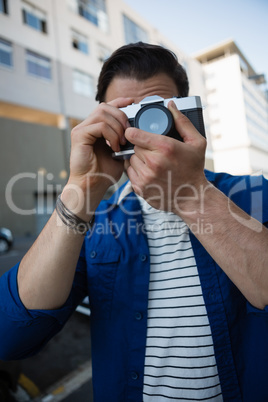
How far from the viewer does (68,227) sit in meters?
0.65

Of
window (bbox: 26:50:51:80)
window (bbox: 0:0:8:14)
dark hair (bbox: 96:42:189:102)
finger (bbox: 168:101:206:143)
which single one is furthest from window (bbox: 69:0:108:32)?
finger (bbox: 168:101:206:143)

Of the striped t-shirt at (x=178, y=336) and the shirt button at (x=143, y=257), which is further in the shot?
the shirt button at (x=143, y=257)

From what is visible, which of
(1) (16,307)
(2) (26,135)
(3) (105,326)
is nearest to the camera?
(1) (16,307)

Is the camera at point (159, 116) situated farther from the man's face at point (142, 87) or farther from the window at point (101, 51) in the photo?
the window at point (101, 51)

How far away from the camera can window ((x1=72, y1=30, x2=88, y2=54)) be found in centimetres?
993

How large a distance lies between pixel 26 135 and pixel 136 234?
9492 millimetres

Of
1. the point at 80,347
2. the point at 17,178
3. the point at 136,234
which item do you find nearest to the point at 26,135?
the point at 17,178

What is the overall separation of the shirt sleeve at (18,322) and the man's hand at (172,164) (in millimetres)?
401

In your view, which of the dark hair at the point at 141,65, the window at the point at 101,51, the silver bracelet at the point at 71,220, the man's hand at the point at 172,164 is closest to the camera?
the man's hand at the point at 172,164

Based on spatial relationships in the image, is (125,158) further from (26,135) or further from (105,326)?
(26,135)

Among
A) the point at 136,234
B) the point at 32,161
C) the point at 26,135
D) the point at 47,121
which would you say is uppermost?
the point at 47,121

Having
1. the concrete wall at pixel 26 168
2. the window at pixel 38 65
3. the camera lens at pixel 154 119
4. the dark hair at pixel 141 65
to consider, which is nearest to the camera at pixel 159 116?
the camera lens at pixel 154 119

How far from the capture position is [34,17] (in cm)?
842

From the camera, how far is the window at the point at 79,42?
9.93 m
